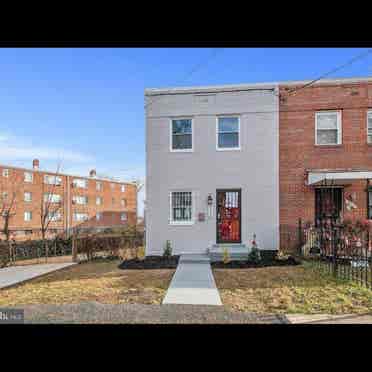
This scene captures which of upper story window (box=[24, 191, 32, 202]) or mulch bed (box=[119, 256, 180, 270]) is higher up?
upper story window (box=[24, 191, 32, 202])

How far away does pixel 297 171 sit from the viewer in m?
8.77

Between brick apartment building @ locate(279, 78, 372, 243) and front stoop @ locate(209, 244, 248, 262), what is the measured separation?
1.54 meters

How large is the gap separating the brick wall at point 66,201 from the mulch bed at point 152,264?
9.74m

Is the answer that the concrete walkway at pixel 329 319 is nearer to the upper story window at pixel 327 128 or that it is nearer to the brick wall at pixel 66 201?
the upper story window at pixel 327 128

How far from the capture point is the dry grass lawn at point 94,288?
14.6ft

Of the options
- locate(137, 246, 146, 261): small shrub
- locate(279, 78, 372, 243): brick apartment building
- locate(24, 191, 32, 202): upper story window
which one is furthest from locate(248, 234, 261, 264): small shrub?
locate(24, 191, 32, 202): upper story window

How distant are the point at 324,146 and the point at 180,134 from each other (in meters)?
4.45

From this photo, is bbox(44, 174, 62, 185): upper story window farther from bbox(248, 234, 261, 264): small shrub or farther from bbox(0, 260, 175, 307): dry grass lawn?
bbox(248, 234, 261, 264): small shrub

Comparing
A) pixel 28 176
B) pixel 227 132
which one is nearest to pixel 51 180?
pixel 28 176

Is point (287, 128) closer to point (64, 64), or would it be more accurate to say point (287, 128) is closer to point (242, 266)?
point (242, 266)

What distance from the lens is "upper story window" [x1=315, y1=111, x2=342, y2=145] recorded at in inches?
345
